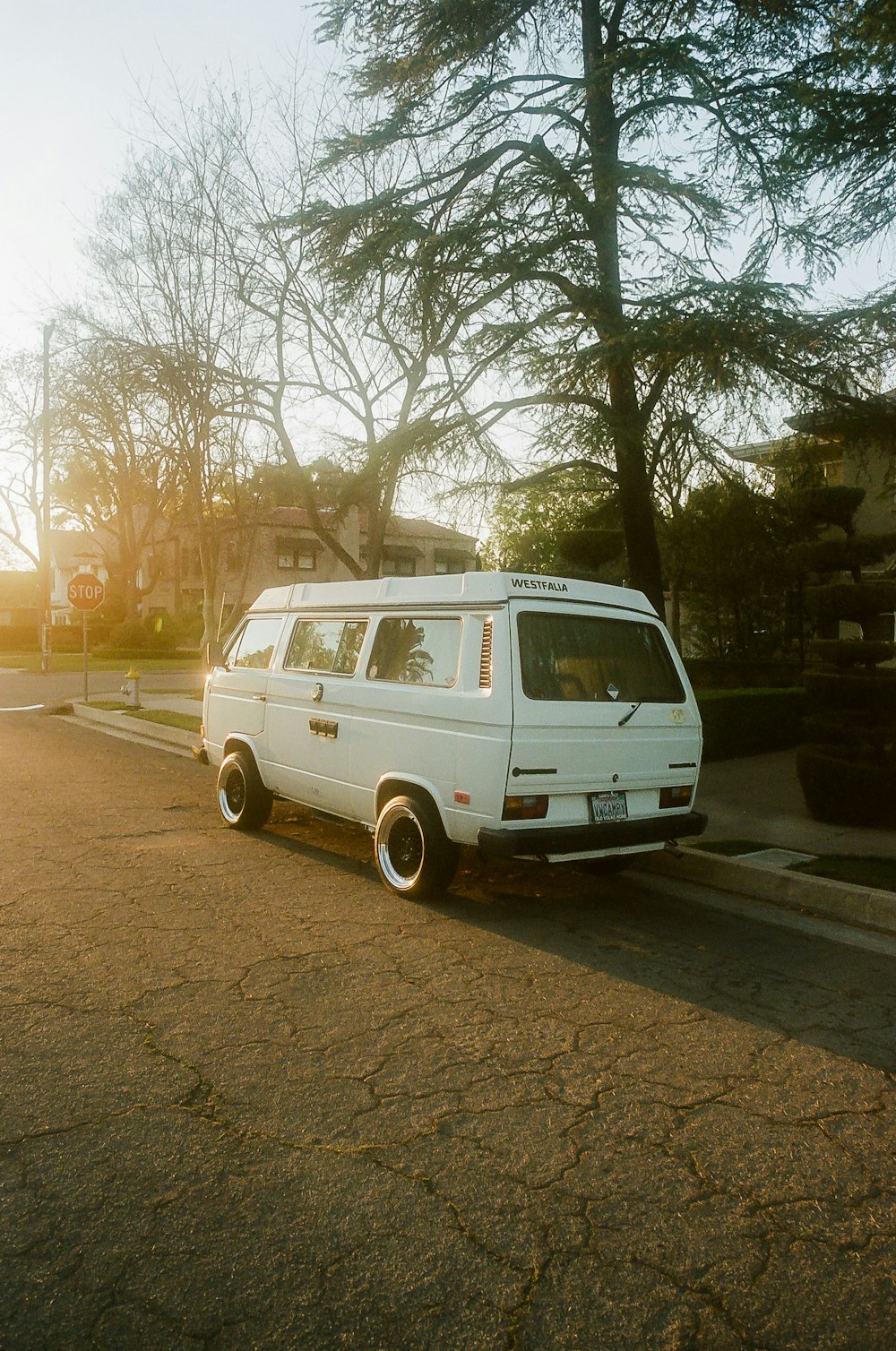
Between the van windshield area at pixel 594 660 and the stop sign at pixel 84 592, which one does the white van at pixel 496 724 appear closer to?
the van windshield area at pixel 594 660

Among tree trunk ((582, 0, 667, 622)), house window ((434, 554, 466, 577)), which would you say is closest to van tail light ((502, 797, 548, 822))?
tree trunk ((582, 0, 667, 622))

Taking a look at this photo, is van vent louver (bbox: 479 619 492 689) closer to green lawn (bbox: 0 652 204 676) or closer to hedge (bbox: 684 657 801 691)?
hedge (bbox: 684 657 801 691)

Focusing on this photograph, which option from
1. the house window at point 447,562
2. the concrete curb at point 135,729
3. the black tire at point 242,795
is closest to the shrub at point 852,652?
the black tire at point 242,795

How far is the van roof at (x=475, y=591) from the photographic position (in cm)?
629

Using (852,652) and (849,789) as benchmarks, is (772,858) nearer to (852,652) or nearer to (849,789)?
(849,789)

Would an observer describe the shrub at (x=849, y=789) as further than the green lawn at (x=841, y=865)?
Yes

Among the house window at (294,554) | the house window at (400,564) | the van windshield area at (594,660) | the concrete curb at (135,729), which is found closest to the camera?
the van windshield area at (594,660)

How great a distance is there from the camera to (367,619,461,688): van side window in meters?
6.49

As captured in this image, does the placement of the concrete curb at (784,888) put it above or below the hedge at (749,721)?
below

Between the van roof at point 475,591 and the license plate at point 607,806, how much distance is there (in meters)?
1.28

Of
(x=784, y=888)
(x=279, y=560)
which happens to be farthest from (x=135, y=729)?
(x=279, y=560)

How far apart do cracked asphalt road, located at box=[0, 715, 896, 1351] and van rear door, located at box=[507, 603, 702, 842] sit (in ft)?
2.63

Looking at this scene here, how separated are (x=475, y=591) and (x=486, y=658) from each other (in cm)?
49

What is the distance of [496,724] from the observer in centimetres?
593
